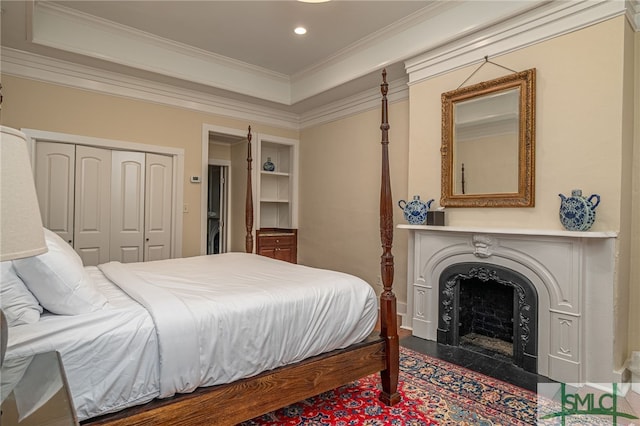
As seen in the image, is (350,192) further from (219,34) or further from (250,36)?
(219,34)

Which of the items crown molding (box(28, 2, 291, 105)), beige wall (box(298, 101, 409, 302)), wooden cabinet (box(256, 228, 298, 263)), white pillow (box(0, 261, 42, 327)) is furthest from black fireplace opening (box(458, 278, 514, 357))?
crown molding (box(28, 2, 291, 105))

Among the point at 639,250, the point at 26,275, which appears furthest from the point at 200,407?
the point at 639,250

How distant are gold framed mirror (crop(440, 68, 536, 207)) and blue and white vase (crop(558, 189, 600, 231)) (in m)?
0.32

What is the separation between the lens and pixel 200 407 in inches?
62.9

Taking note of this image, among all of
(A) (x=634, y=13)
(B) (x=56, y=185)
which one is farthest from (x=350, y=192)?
(B) (x=56, y=185)

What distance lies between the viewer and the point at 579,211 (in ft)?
8.13

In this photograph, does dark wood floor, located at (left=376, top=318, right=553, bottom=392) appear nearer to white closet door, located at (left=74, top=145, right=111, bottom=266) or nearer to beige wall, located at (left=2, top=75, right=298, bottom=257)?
beige wall, located at (left=2, top=75, right=298, bottom=257)

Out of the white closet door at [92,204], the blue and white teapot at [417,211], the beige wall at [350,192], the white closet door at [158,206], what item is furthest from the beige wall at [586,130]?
the white closet door at [92,204]

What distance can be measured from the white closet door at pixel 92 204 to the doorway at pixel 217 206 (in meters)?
2.06

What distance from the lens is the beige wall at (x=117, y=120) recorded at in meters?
3.59

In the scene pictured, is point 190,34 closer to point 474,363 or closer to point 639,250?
point 474,363

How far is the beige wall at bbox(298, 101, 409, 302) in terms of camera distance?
4.21m

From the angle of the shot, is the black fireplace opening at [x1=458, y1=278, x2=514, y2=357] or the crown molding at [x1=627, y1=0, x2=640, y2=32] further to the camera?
the black fireplace opening at [x1=458, y1=278, x2=514, y2=357]

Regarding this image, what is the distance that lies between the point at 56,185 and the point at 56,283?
2.91 m
